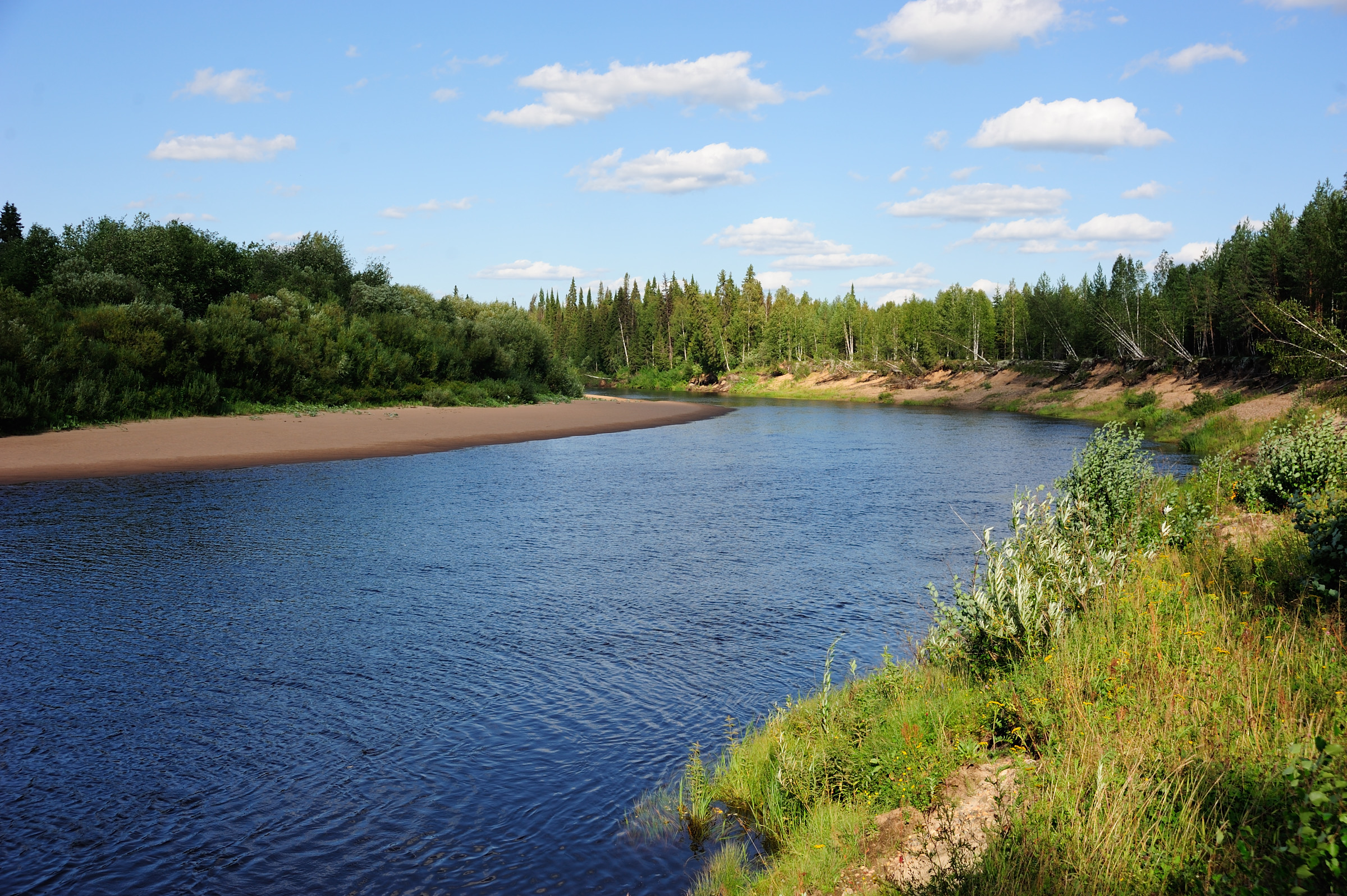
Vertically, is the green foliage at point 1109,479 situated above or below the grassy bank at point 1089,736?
above

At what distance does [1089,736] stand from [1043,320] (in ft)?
356

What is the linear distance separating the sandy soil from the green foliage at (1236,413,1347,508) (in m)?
33.9

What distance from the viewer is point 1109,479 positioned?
1506 centimetres

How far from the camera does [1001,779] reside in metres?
7.16

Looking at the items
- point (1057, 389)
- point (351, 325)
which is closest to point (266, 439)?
point (351, 325)

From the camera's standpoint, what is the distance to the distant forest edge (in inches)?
1433

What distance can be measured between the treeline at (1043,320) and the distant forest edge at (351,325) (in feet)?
1.02

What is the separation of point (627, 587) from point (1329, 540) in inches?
458

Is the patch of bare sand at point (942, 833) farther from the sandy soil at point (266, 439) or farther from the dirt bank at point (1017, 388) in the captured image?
the dirt bank at point (1017, 388)

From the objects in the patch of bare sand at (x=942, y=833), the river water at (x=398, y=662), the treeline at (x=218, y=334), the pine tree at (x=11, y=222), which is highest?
the pine tree at (x=11, y=222)

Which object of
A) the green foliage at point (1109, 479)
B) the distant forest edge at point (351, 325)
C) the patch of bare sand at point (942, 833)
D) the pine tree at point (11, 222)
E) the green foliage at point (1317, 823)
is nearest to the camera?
the green foliage at point (1317, 823)

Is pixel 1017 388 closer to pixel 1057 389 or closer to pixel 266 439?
pixel 1057 389

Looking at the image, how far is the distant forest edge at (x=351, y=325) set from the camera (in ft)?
119

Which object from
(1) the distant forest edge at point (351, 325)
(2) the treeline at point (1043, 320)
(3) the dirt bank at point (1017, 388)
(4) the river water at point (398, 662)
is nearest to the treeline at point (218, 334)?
(1) the distant forest edge at point (351, 325)
